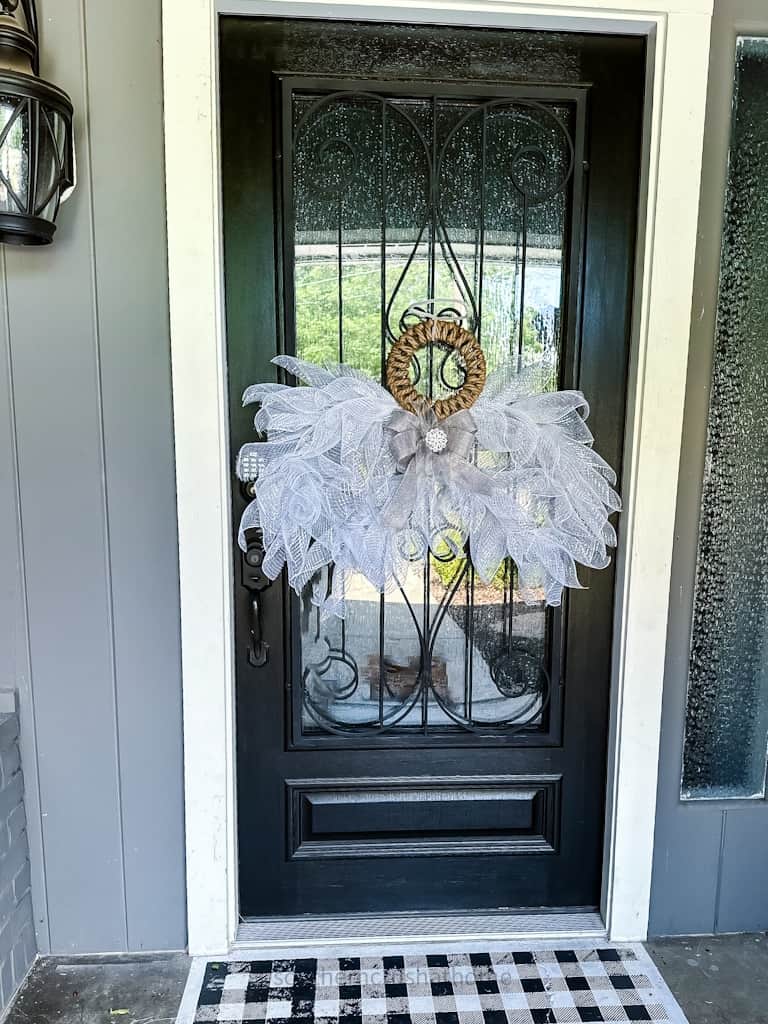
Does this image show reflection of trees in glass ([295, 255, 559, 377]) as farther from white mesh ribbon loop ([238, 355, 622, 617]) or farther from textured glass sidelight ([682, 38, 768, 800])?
textured glass sidelight ([682, 38, 768, 800])

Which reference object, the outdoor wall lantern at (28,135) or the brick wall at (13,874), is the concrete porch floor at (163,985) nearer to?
the brick wall at (13,874)

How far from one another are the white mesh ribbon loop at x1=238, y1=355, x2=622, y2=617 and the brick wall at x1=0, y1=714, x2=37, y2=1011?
707 mm

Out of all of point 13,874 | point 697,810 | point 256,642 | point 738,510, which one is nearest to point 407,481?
point 256,642

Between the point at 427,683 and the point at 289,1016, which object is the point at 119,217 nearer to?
the point at 427,683

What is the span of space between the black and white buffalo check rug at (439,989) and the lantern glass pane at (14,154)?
1.72m

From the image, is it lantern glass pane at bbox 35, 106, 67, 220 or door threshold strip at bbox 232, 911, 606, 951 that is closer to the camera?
lantern glass pane at bbox 35, 106, 67, 220

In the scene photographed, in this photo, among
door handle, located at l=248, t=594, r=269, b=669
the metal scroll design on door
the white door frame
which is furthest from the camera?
door handle, located at l=248, t=594, r=269, b=669

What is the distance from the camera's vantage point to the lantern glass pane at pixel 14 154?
1298 millimetres

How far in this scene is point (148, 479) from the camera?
5.26 feet

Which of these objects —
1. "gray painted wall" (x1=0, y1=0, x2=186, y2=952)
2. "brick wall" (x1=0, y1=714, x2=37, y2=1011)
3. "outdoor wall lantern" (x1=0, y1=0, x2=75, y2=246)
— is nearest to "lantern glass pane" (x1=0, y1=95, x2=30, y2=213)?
"outdoor wall lantern" (x1=0, y1=0, x2=75, y2=246)

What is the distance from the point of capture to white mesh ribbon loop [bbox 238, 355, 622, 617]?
62.3 inches

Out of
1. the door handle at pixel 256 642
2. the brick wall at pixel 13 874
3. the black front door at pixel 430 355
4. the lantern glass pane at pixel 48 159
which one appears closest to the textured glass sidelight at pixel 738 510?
the black front door at pixel 430 355

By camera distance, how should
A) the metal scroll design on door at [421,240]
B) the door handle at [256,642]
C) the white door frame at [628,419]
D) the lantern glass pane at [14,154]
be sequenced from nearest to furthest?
the lantern glass pane at [14,154] → the white door frame at [628,419] → the metal scroll design on door at [421,240] → the door handle at [256,642]

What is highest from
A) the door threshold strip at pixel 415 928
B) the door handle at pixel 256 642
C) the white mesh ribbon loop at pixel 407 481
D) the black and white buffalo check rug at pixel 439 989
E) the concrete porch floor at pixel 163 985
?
the white mesh ribbon loop at pixel 407 481
